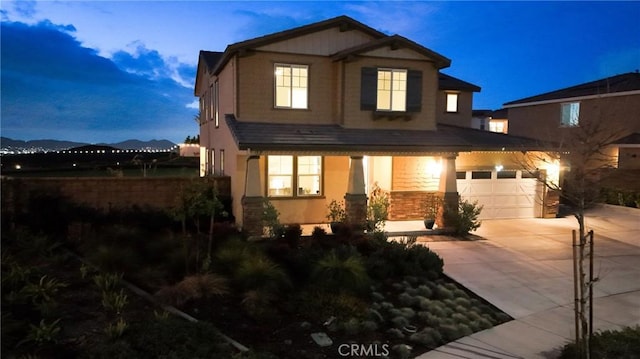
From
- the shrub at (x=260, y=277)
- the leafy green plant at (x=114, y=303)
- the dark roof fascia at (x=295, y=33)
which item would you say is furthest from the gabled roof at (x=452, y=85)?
the leafy green plant at (x=114, y=303)

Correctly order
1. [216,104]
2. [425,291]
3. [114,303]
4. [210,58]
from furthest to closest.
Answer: [210,58] < [216,104] < [425,291] < [114,303]

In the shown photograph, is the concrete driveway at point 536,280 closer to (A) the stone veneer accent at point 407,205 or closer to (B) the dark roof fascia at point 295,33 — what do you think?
(A) the stone veneer accent at point 407,205

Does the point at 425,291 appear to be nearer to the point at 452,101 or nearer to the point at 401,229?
the point at 401,229

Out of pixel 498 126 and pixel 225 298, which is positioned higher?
pixel 498 126

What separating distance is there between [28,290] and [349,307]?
502 cm

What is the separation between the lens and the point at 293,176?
14.6 metres

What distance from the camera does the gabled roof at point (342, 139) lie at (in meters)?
12.7

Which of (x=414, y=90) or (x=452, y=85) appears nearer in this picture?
(x=414, y=90)

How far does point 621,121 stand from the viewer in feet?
75.6

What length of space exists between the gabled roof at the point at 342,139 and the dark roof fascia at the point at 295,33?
2.14 metres

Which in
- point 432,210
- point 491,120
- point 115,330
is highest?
point 491,120

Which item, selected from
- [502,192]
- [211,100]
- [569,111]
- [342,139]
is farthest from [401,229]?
[569,111]

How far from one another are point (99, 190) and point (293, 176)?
19.6ft

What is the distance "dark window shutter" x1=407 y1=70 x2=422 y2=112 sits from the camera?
1498 cm
